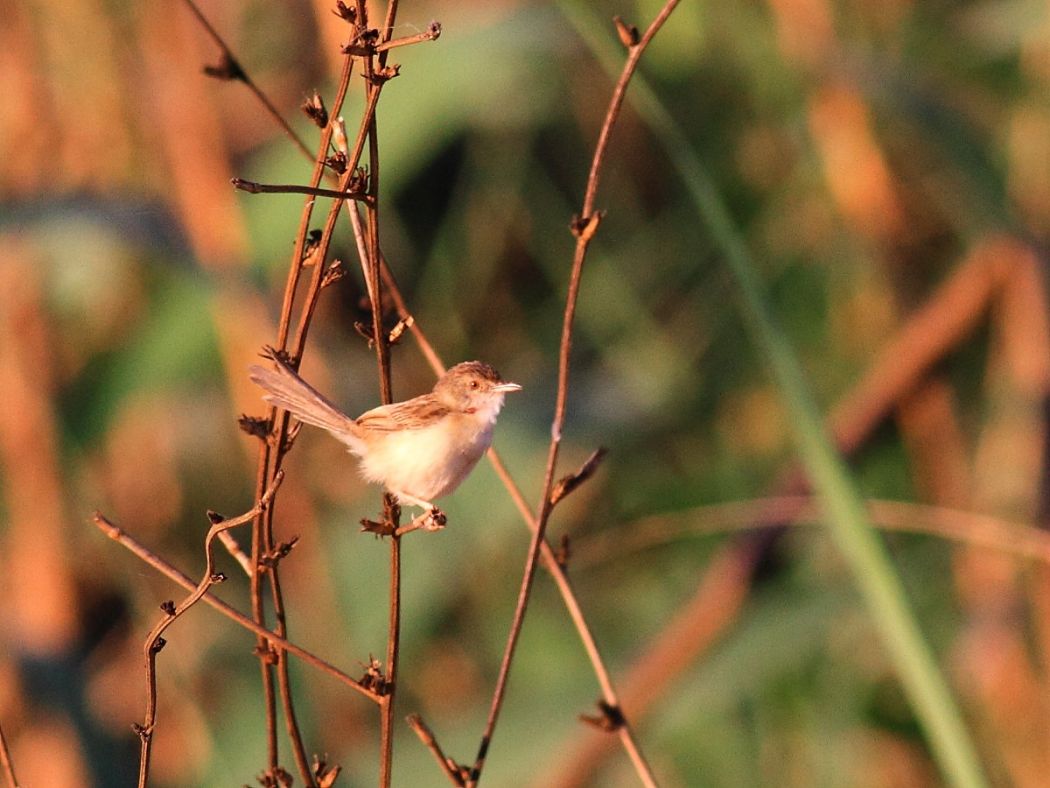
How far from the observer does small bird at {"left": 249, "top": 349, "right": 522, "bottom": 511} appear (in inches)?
53.6

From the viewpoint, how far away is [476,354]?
3633 millimetres

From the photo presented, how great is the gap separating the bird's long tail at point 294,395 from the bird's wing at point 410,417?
10 cm

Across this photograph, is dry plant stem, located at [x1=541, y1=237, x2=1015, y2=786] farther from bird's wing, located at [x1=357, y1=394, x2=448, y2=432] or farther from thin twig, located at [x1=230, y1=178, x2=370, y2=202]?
thin twig, located at [x1=230, y1=178, x2=370, y2=202]

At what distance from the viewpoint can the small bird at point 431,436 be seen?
1.36 m

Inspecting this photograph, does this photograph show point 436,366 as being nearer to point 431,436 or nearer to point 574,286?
point 431,436

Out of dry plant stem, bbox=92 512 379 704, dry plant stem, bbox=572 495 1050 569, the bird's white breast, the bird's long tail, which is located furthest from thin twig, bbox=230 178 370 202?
dry plant stem, bbox=572 495 1050 569

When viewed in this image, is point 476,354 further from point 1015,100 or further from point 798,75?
point 1015,100

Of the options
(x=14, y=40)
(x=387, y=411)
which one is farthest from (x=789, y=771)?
(x=14, y=40)

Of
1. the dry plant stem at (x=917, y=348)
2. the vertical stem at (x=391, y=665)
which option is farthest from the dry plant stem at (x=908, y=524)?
the vertical stem at (x=391, y=665)

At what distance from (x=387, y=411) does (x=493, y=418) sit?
0.66 ft

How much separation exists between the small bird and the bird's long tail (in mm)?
54

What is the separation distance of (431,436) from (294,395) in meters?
0.25

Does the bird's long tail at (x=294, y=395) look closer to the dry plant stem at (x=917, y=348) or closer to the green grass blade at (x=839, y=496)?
the green grass blade at (x=839, y=496)

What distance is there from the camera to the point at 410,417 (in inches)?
55.8
